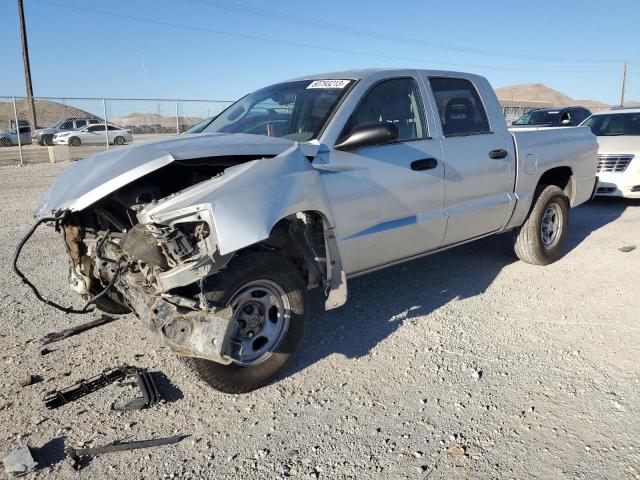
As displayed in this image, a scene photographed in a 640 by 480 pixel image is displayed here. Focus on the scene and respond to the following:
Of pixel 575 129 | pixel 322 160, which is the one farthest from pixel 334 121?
pixel 575 129

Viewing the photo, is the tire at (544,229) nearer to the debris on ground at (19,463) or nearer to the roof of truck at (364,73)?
the roof of truck at (364,73)

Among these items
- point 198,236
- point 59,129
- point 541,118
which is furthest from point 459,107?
point 59,129

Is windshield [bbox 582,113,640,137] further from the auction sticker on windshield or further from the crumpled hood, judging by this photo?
the crumpled hood

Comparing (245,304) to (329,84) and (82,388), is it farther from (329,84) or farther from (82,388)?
(329,84)

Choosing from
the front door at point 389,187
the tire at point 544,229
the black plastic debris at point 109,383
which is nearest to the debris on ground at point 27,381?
the black plastic debris at point 109,383

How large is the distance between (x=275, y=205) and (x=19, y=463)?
72.4 inches

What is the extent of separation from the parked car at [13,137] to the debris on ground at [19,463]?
983 inches

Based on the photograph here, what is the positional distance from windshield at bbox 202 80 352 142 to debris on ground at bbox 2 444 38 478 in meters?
2.50

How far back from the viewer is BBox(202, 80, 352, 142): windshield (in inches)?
155

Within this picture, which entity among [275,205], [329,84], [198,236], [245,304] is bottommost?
[245,304]

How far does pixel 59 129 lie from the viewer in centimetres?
2703

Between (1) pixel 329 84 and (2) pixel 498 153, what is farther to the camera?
(2) pixel 498 153

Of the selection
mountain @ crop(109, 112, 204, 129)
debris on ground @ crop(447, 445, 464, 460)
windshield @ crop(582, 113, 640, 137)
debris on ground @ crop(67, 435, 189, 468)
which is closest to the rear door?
debris on ground @ crop(447, 445, 464, 460)

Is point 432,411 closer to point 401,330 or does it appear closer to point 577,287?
point 401,330
